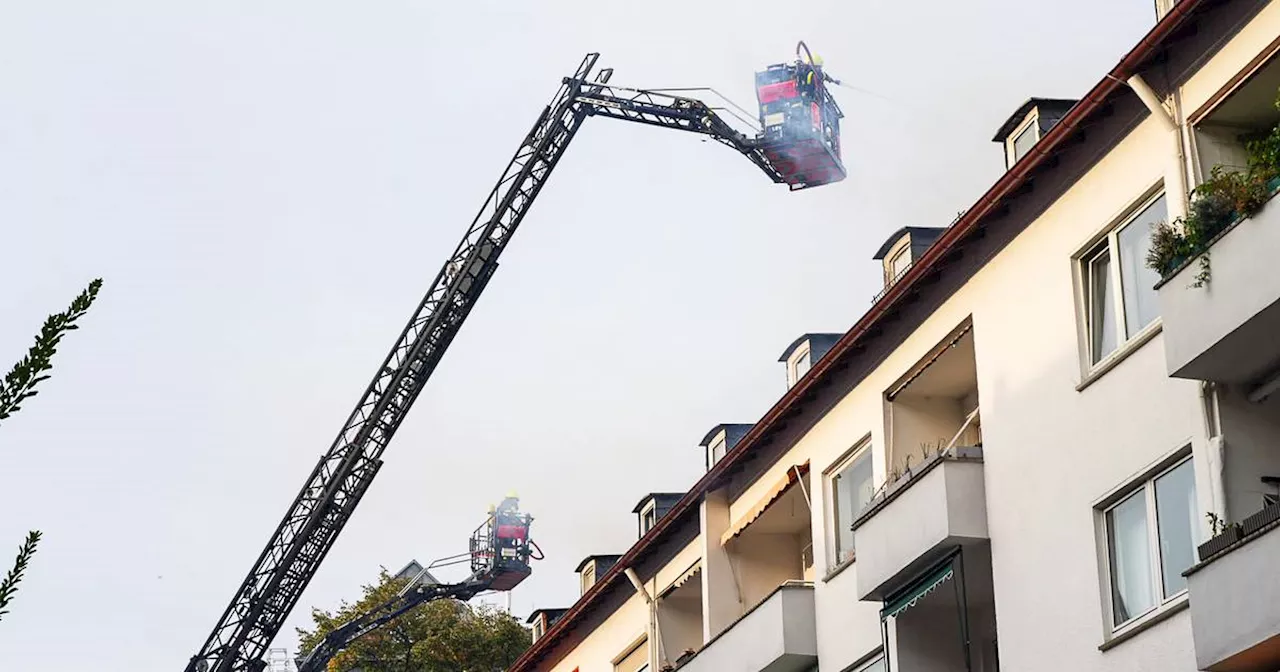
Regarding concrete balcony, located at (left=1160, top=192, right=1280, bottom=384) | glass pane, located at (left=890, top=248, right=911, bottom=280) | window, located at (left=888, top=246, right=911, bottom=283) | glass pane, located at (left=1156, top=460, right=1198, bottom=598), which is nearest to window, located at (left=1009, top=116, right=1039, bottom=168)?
window, located at (left=888, top=246, right=911, bottom=283)

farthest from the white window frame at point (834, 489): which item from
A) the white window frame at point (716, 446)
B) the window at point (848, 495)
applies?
the white window frame at point (716, 446)

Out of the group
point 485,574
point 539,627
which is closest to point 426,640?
point 485,574

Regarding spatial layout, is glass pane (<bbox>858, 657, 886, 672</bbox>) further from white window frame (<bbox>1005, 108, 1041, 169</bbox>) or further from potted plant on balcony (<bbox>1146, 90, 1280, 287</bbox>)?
potted plant on balcony (<bbox>1146, 90, 1280, 287</bbox>)

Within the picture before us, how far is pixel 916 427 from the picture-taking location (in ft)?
96.3

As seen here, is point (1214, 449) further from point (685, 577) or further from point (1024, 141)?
point (685, 577)

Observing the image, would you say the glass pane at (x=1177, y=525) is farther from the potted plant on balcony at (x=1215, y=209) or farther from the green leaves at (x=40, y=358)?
the green leaves at (x=40, y=358)

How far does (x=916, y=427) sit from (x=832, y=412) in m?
2.54

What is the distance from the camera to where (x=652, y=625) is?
3931 centimetres

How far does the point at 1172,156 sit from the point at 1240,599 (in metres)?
6.10

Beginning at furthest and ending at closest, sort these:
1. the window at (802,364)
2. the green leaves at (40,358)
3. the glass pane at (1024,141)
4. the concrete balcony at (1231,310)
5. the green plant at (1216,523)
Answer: the window at (802,364), the glass pane at (1024,141), the green plant at (1216,523), the concrete balcony at (1231,310), the green leaves at (40,358)

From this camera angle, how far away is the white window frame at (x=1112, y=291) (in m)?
22.4

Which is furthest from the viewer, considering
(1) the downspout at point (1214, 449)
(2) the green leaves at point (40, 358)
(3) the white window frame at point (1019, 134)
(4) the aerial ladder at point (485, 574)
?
(4) the aerial ladder at point (485, 574)

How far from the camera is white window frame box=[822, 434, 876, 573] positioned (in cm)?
3020

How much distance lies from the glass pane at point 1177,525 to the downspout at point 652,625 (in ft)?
60.0
